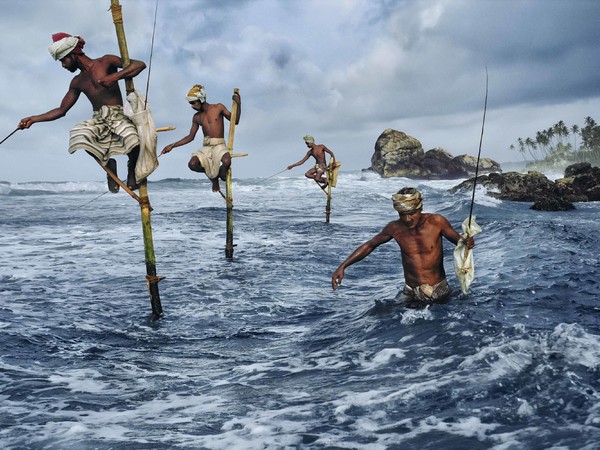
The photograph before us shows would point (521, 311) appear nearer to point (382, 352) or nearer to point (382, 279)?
point (382, 352)

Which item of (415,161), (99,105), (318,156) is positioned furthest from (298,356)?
(415,161)

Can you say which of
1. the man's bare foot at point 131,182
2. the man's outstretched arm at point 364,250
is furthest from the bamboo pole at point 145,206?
the man's outstretched arm at point 364,250

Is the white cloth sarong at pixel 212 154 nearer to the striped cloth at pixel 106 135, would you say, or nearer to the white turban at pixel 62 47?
the striped cloth at pixel 106 135

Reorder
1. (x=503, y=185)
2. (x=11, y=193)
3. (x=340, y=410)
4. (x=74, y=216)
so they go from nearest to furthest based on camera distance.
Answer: (x=340, y=410), (x=74, y=216), (x=503, y=185), (x=11, y=193)

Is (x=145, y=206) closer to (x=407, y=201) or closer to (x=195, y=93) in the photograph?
(x=407, y=201)

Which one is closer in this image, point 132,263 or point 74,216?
point 132,263

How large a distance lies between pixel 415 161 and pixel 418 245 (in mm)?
80225

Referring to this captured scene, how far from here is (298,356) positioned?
263 inches

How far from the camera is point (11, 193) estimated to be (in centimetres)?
4981

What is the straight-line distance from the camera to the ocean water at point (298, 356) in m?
4.37

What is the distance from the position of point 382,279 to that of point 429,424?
24.0 feet

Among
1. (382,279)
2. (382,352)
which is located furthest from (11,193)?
(382,352)

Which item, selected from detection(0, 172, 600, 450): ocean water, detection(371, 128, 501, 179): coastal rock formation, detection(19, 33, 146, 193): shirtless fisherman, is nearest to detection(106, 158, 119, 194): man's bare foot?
detection(19, 33, 146, 193): shirtless fisherman

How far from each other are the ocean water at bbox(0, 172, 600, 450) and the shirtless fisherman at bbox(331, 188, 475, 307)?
263mm
